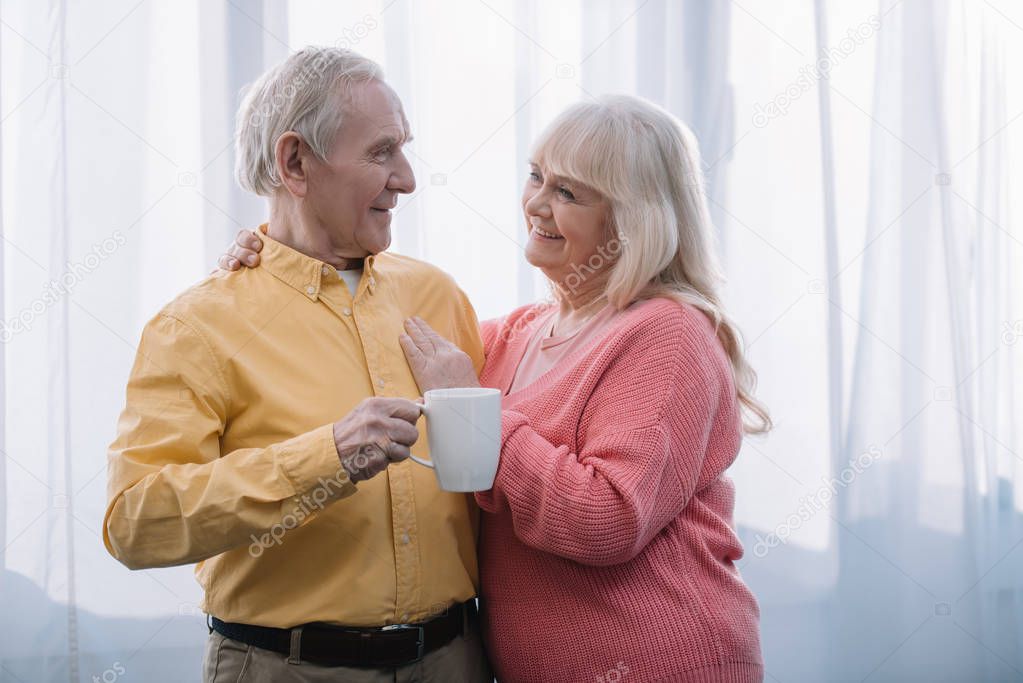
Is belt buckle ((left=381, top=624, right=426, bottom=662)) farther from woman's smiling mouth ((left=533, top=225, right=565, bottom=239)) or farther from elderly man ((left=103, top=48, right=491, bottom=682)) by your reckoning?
woman's smiling mouth ((left=533, top=225, right=565, bottom=239))

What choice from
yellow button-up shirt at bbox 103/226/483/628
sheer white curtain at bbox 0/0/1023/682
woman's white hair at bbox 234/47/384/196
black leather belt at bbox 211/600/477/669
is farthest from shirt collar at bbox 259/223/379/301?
sheer white curtain at bbox 0/0/1023/682

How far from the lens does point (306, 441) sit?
3.65 ft

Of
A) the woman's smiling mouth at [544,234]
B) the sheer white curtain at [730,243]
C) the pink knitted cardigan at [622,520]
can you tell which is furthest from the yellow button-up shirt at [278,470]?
the sheer white curtain at [730,243]

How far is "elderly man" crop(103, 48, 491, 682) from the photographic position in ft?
3.64

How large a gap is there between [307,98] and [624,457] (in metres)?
0.63

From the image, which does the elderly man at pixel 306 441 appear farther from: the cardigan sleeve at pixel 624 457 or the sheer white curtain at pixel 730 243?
the sheer white curtain at pixel 730 243

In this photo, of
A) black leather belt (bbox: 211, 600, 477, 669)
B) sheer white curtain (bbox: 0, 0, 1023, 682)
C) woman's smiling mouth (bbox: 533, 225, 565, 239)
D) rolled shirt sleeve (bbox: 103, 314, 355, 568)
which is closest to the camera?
rolled shirt sleeve (bbox: 103, 314, 355, 568)

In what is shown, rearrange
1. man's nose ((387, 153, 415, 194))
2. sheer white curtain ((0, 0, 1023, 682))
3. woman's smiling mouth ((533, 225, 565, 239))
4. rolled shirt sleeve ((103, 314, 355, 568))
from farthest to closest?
sheer white curtain ((0, 0, 1023, 682)) < woman's smiling mouth ((533, 225, 565, 239)) < man's nose ((387, 153, 415, 194)) < rolled shirt sleeve ((103, 314, 355, 568))

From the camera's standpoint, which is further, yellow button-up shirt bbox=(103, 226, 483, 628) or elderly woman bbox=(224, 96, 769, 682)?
elderly woman bbox=(224, 96, 769, 682)

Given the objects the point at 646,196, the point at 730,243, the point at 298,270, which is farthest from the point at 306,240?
the point at 730,243

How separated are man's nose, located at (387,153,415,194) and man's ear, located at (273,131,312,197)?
0.38ft

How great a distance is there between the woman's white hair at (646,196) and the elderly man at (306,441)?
254 mm

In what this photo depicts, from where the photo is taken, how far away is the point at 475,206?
2.21 metres

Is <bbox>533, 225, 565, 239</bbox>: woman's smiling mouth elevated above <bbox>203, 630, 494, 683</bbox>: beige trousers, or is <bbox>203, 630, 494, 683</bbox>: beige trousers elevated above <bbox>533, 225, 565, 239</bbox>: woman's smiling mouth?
<bbox>533, 225, 565, 239</bbox>: woman's smiling mouth
